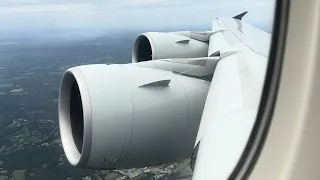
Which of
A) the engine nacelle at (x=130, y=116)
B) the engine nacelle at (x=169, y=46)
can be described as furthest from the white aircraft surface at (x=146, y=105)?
the engine nacelle at (x=169, y=46)

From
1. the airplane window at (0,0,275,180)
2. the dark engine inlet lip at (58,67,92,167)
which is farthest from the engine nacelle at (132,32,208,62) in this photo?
the dark engine inlet lip at (58,67,92,167)

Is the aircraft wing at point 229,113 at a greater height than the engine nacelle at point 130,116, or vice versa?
the aircraft wing at point 229,113

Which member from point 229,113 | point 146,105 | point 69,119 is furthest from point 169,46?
point 229,113

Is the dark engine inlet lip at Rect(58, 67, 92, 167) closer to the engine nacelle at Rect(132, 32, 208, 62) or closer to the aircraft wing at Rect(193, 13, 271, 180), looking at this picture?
the aircraft wing at Rect(193, 13, 271, 180)

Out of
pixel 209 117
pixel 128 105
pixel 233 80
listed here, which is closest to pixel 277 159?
pixel 209 117

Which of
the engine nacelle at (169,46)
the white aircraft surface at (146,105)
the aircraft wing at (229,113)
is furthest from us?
the engine nacelle at (169,46)

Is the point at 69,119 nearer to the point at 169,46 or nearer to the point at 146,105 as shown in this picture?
the point at 146,105

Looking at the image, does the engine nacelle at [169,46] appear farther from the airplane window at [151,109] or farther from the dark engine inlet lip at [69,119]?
the dark engine inlet lip at [69,119]
